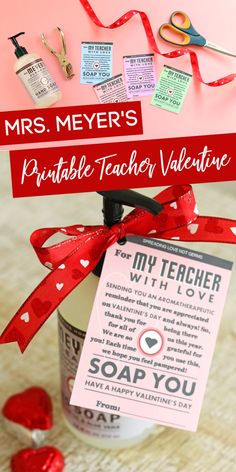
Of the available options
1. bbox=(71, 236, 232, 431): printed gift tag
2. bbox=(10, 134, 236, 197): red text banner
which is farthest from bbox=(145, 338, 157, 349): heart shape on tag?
bbox=(10, 134, 236, 197): red text banner

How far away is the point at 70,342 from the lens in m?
0.57

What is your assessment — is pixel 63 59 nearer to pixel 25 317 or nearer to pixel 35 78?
pixel 35 78

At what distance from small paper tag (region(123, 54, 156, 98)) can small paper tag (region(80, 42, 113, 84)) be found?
0.04 ft

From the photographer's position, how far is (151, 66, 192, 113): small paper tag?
0.42 m

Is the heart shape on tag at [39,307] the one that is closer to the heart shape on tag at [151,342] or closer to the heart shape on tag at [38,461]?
the heart shape on tag at [151,342]

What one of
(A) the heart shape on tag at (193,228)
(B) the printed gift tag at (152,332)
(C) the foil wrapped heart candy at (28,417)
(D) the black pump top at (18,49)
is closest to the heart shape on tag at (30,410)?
(C) the foil wrapped heart candy at (28,417)

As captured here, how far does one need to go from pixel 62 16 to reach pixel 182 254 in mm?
195

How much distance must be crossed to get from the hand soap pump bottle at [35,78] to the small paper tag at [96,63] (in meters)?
0.02

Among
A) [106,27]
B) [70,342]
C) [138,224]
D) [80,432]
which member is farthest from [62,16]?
[80,432]

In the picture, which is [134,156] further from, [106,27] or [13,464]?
[13,464]

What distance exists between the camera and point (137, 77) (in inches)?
16.5

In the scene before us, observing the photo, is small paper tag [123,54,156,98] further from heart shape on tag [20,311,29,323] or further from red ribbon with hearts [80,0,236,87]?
heart shape on tag [20,311,29,323]

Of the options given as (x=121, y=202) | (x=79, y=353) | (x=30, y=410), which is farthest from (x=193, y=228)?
(x=30, y=410)

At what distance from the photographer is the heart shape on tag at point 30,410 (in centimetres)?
63
